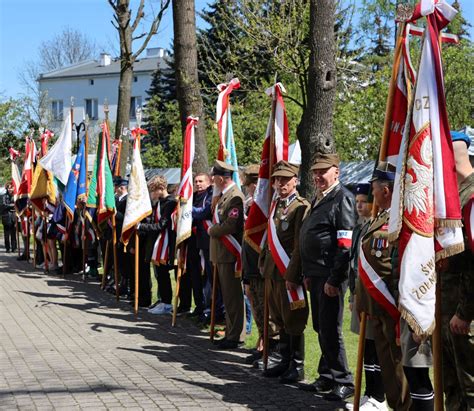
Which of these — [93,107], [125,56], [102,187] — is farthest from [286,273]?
[93,107]

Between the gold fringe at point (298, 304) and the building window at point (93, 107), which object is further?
the building window at point (93, 107)

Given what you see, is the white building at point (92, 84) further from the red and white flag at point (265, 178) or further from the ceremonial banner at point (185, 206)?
the red and white flag at point (265, 178)

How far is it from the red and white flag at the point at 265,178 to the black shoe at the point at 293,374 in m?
1.36

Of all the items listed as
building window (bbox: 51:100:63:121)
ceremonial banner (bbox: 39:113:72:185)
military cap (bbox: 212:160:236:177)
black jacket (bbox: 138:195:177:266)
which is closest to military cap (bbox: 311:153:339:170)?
military cap (bbox: 212:160:236:177)

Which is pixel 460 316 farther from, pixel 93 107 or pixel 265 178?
pixel 93 107

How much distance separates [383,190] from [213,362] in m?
3.74

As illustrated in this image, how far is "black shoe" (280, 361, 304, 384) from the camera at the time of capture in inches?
308

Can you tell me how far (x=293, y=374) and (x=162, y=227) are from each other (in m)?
5.24

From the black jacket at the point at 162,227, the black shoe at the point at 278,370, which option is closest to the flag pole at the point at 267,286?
the black shoe at the point at 278,370

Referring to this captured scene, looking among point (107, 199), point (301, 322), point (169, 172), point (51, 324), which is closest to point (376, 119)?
point (169, 172)

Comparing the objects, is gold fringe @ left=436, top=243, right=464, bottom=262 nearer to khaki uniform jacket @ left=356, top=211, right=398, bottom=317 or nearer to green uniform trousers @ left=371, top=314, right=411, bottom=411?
khaki uniform jacket @ left=356, top=211, right=398, bottom=317

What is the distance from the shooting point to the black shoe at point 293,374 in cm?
782

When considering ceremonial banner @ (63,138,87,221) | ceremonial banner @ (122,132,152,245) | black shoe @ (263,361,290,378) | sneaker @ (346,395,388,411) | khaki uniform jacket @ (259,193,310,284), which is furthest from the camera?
ceremonial banner @ (63,138,87,221)

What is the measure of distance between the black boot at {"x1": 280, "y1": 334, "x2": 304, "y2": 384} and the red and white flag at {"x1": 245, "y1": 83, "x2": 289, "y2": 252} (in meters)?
1.15
